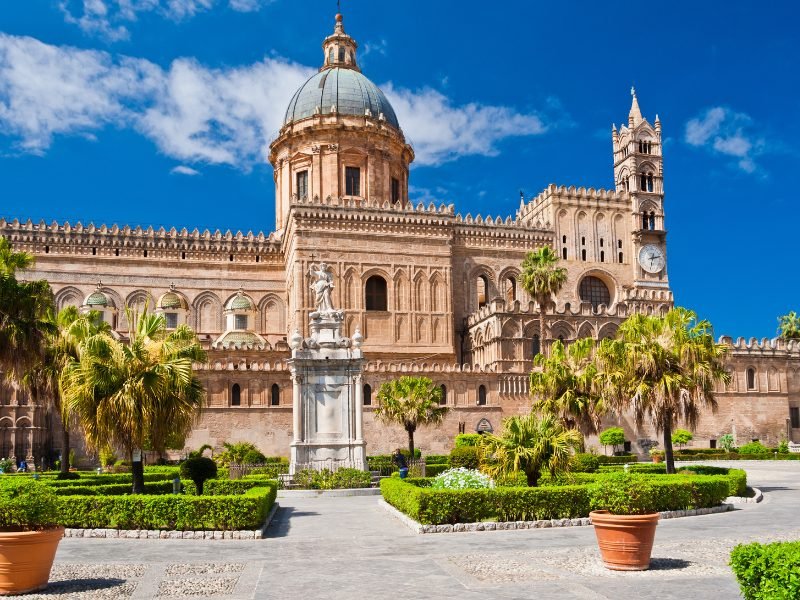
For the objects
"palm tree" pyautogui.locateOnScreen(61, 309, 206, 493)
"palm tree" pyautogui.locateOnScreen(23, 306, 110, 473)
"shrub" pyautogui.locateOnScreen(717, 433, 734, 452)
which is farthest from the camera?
"shrub" pyautogui.locateOnScreen(717, 433, 734, 452)

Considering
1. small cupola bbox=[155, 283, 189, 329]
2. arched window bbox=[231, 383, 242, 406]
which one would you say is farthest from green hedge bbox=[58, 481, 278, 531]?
small cupola bbox=[155, 283, 189, 329]

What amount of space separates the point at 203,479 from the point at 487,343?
30.5 m

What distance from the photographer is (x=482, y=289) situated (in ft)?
195

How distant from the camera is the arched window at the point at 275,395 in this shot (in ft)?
147

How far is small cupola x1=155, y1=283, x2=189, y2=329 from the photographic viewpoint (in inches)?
2018

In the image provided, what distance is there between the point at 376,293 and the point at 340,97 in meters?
15.0

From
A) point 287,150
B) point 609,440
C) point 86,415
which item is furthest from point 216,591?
point 287,150

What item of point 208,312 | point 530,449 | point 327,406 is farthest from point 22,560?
point 208,312

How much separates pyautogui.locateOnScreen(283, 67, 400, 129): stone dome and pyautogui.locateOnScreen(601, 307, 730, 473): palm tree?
36.0 m

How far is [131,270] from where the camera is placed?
5375 cm

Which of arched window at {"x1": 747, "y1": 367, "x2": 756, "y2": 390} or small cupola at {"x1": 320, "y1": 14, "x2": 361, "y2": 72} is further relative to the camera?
small cupola at {"x1": 320, "y1": 14, "x2": 361, "y2": 72}

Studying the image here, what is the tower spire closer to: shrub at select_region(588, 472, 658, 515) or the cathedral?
the cathedral

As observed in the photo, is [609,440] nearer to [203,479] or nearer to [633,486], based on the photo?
[203,479]

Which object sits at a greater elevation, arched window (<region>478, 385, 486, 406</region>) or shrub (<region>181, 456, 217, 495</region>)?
arched window (<region>478, 385, 486, 406</region>)
